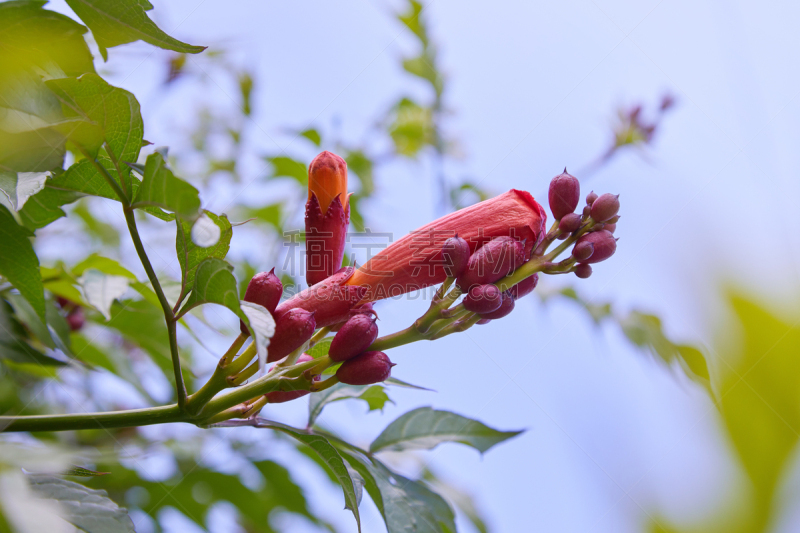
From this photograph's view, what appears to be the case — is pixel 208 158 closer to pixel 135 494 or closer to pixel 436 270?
pixel 135 494

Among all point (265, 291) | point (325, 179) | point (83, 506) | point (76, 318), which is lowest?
point (76, 318)

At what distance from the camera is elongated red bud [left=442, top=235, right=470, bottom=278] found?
623mm

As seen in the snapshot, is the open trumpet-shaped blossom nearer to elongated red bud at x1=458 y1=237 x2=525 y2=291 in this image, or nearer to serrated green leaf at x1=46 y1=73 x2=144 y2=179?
elongated red bud at x1=458 y1=237 x2=525 y2=291

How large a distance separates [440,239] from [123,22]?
1.47ft

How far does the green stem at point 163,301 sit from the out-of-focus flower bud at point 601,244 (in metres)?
0.48

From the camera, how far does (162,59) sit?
172 cm

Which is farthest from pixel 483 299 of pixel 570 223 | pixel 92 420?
pixel 92 420

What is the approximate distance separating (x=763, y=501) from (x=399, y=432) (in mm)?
525

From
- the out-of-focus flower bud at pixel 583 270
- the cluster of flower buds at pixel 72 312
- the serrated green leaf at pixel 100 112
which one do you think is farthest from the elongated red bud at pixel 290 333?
the cluster of flower buds at pixel 72 312

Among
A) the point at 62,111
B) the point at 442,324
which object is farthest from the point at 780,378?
the point at 62,111

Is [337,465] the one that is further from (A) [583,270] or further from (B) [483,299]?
(A) [583,270]

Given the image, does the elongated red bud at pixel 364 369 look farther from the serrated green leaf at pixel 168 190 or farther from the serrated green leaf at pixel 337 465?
the serrated green leaf at pixel 168 190

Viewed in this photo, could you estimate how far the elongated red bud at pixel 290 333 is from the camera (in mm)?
613

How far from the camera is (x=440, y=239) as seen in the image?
2.19ft
